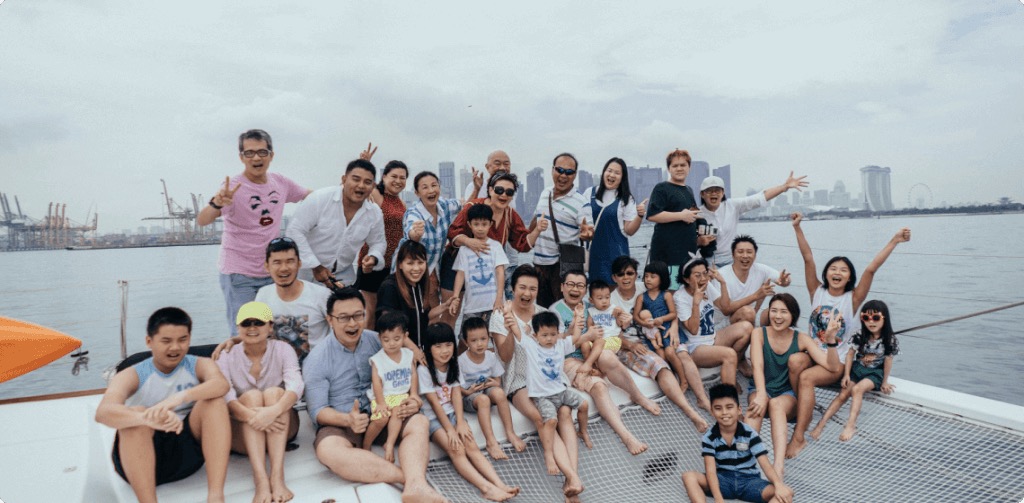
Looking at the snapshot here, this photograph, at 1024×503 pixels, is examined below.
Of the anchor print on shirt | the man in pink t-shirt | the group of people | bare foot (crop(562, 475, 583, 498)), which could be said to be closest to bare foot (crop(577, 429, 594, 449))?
the group of people

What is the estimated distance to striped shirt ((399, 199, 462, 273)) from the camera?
3.10 meters

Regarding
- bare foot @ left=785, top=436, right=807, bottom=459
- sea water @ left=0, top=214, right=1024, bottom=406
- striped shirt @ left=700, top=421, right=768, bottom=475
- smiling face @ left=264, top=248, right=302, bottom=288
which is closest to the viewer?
smiling face @ left=264, top=248, right=302, bottom=288

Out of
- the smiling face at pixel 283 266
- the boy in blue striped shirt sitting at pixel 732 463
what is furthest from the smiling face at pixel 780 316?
the smiling face at pixel 283 266

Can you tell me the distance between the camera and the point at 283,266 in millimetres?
2533

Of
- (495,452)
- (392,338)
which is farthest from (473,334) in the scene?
(495,452)

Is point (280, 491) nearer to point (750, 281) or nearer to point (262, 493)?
point (262, 493)

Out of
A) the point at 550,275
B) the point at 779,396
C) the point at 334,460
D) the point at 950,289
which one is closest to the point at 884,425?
the point at 779,396

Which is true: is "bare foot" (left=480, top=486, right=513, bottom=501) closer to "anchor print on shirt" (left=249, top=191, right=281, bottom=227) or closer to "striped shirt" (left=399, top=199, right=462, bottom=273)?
"striped shirt" (left=399, top=199, right=462, bottom=273)

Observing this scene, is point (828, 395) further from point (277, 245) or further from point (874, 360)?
point (277, 245)

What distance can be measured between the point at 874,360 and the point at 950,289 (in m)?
18.5

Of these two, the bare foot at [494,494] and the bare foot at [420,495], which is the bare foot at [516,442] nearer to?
the bare foot at [494,494]

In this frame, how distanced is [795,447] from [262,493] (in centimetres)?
259

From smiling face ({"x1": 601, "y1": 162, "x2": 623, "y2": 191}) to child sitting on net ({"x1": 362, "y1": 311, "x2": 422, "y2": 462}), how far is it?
1.73 meters

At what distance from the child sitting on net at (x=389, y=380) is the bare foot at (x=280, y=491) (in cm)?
36
